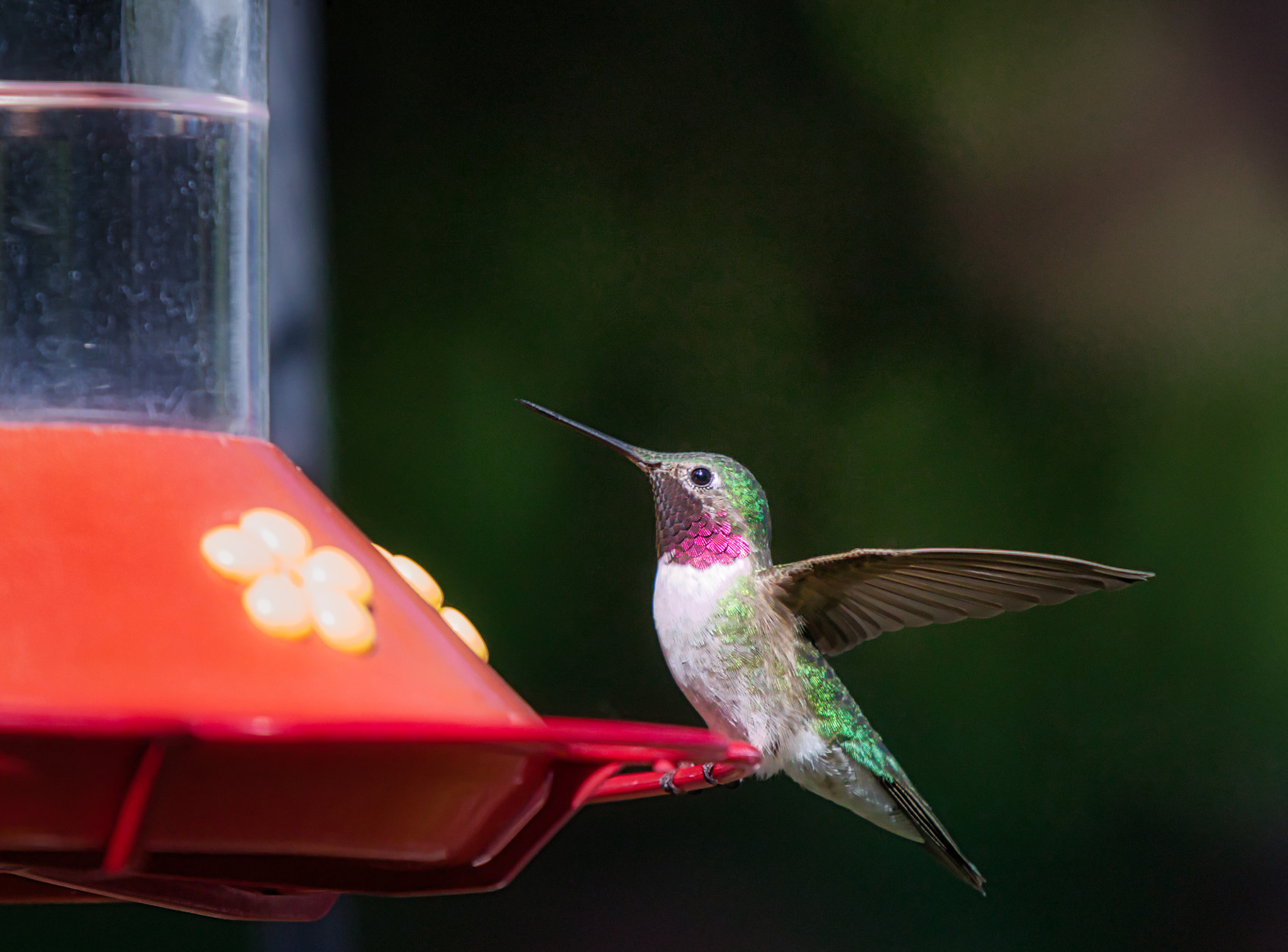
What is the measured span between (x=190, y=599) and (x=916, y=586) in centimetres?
149

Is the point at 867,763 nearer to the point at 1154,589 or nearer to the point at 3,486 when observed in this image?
the point at 3,486

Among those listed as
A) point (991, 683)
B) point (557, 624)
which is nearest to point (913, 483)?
point (991, 683)

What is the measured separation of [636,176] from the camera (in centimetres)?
463

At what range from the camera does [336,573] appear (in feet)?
3.88

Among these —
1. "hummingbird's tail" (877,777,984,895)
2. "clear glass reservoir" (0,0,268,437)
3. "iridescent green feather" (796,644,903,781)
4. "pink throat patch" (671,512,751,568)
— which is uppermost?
"clear glass reservoir" (0,0,268,437)

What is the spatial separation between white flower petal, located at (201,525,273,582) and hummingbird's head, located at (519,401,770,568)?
4.24 ft

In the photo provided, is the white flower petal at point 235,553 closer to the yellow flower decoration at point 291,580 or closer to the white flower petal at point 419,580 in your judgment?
the yellow flower decoration at point 291,580

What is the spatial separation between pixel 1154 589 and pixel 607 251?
1.94 m

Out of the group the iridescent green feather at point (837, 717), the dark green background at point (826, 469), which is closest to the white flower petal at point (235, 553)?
the iridescent green feather at point (837, 717)

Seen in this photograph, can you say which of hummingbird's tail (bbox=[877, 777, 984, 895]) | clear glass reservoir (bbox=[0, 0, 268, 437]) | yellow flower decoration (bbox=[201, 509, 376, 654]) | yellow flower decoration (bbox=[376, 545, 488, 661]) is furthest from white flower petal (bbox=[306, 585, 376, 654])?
hummingbird's tail (bbox=[877, 777, 984, 895])

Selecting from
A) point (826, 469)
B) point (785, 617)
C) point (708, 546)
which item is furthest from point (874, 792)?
point (826, 469)

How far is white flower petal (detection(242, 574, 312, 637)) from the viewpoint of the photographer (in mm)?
1062

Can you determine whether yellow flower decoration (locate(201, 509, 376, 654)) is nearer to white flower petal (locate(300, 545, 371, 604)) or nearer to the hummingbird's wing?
white flower petal (locate(300, 545, 371, 604))

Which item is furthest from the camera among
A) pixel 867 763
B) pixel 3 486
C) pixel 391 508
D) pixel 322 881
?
pixel 391 508
